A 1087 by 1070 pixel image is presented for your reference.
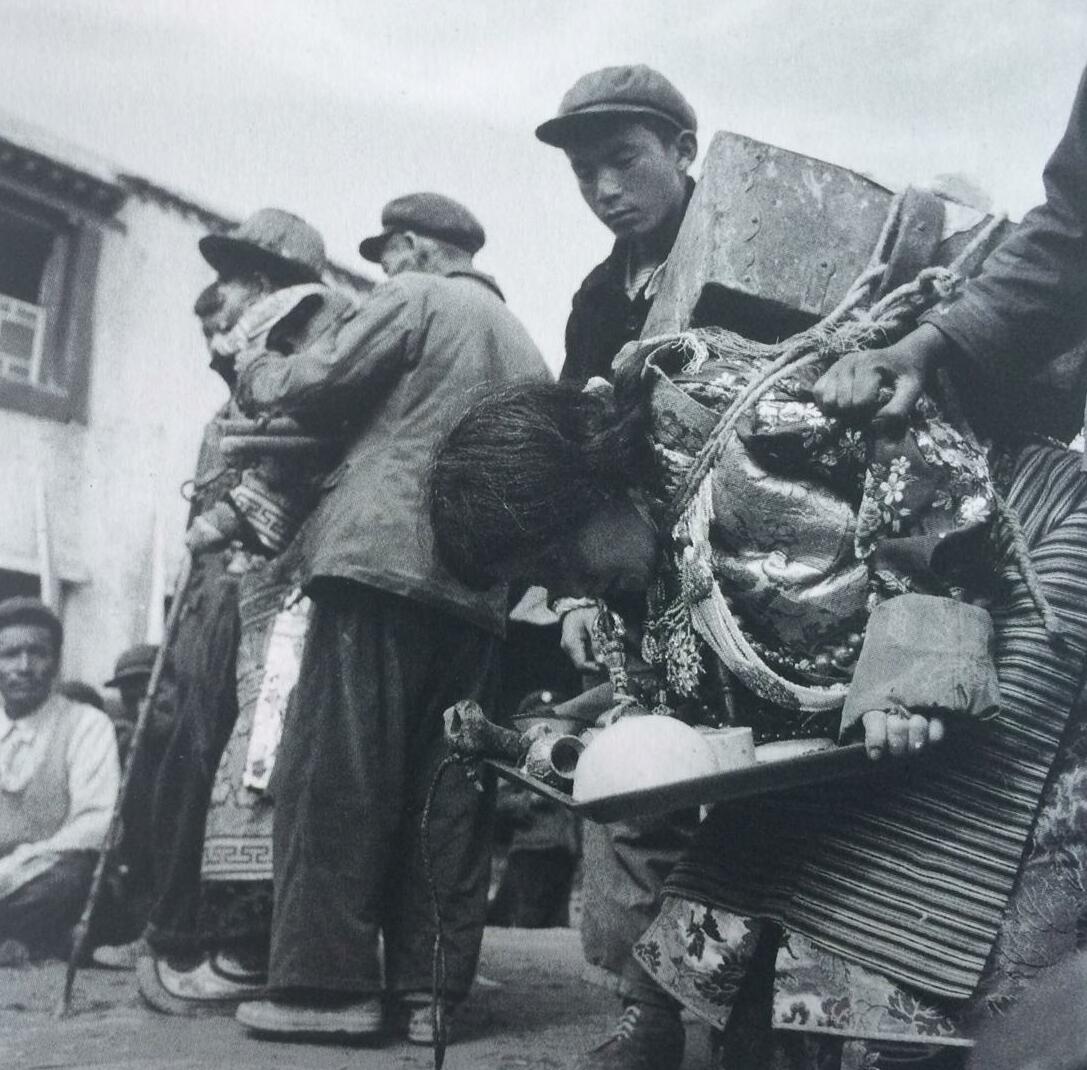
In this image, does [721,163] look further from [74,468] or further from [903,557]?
[74,468]

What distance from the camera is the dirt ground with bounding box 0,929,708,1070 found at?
191 cm

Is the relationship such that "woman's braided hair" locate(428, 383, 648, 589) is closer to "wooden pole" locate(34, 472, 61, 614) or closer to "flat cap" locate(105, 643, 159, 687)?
"wooden pole" locate(34, 472, 61, 614)

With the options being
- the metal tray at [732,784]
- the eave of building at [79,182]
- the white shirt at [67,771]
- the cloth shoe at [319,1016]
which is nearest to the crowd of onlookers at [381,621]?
the cloth shoe at [319,1016]

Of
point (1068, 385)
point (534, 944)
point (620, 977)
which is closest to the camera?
point (1068, 385)

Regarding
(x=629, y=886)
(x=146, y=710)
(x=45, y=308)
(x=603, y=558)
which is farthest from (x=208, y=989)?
(x=45, y=308)

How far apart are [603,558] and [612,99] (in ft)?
3.23

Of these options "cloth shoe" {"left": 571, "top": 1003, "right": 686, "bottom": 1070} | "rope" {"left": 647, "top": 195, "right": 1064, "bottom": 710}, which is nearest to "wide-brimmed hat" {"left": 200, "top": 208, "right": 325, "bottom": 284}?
"rope" {"left": 647, "top": 195, "right": 1064, "bottom": 710}

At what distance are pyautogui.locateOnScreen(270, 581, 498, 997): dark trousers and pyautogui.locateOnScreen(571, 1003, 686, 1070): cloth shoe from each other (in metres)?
0.37

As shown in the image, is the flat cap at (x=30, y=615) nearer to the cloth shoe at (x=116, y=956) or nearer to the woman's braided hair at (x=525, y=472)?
the cloth shoe at (x=116, y=956)

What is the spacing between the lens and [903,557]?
141 centimetres

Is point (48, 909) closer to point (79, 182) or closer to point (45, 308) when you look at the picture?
point (45, 308)

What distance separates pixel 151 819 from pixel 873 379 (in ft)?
6.76

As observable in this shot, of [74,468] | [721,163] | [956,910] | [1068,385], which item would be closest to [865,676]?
[956,910]

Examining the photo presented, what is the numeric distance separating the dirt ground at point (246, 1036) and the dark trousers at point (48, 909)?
0.57ft
